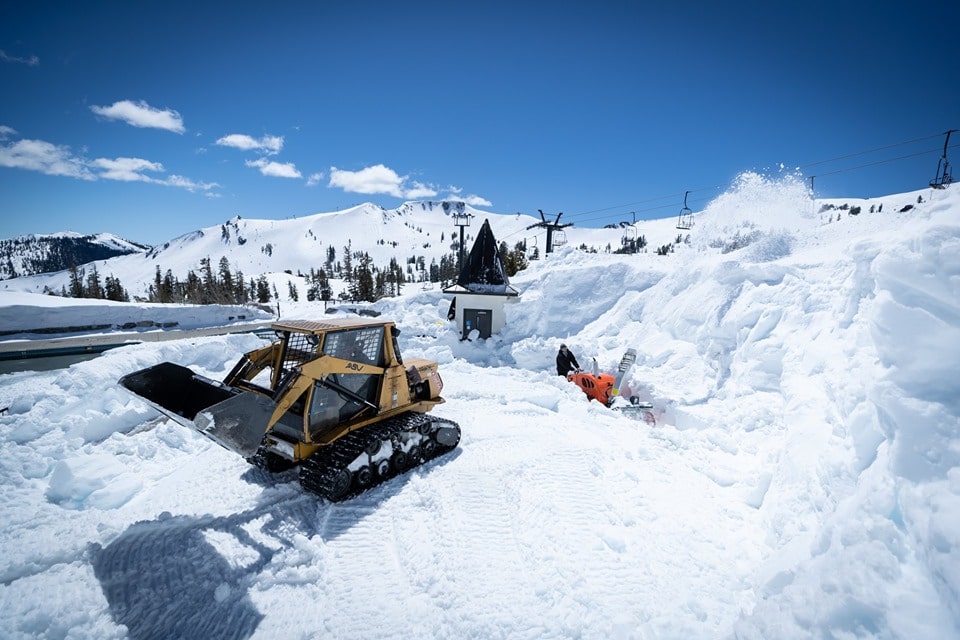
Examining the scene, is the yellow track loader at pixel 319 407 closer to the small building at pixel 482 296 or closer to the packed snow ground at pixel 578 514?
the packed snow ground at pixel 578 514

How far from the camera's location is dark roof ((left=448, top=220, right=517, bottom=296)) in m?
17.2

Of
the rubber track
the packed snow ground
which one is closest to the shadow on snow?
the packed snow ground

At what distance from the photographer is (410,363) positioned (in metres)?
7.83

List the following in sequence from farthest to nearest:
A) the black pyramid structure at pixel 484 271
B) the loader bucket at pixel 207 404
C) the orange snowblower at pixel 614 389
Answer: the black pyramid structure at pixel 484 271
the orange snowblower at pixel 614 389
the loader bucket at pixel 207 404

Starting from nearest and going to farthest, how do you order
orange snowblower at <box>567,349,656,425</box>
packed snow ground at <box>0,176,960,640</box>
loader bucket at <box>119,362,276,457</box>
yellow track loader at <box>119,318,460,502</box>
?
packed snow ground at <box>0,176,960,640</box> < loader bucket at <box>119,362,276,457</box> < yellow track loader at <box>119,318,460,502</box> < orange snowblower at <box>567,349,656,425</box>

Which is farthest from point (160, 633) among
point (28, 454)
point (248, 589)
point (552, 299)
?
point (552, 299)

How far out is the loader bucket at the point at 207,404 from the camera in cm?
461

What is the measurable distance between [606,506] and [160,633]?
4.63 metres

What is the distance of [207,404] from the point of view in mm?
5520

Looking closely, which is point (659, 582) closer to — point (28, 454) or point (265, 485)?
point (265, 485)

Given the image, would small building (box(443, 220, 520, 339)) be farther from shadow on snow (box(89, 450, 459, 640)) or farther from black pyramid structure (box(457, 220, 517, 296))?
shadow on snow (box(89, 450, 459, 640))

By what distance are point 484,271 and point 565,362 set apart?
6.84 meters

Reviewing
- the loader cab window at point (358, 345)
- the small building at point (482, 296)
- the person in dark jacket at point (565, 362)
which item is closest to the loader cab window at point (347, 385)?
the loader cab window at point (358, 345)

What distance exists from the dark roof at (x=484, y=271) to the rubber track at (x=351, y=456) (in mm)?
10830
